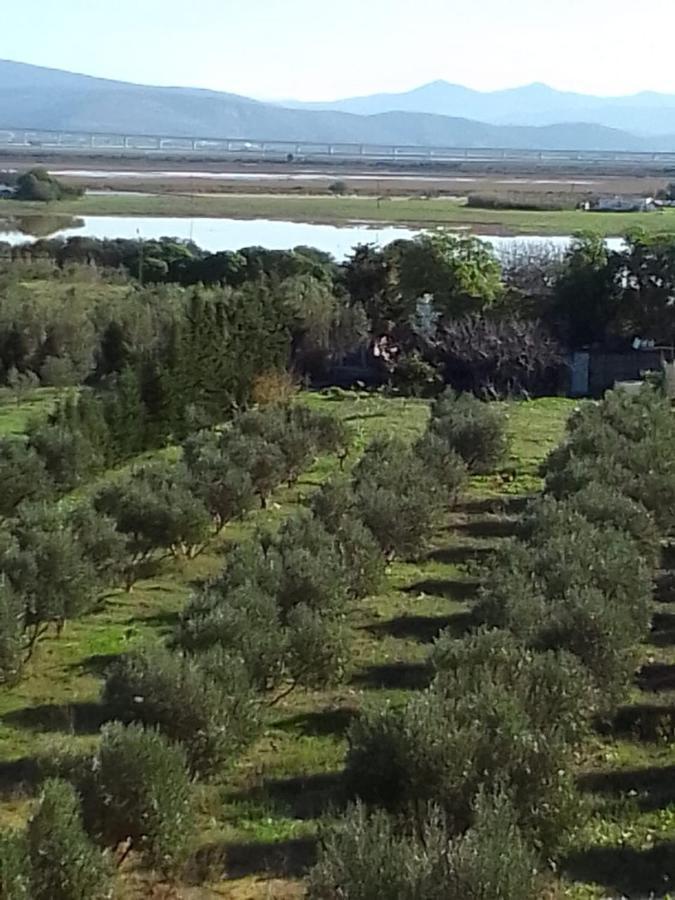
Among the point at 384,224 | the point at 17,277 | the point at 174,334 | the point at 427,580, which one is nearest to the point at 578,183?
the point at 384,224

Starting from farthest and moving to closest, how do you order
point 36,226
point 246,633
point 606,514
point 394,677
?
point 36,226 < point 606,514 < point 394,677 < point 246,633

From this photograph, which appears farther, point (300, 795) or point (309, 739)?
point (309, 739)

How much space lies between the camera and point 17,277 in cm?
4366

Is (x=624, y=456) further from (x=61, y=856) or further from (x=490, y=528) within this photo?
(x=61, y=856)

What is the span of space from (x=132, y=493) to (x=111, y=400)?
8.79 meters

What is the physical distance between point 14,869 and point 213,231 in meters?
55.5

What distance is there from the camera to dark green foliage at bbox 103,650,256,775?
9727 millimetres

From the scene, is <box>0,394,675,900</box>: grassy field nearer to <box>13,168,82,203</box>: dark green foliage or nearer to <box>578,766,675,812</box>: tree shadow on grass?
<box>578,766,675,812</box>: tree shadow on grass

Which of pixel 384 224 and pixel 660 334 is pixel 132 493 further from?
pixel 384 224

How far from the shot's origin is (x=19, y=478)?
760 inches

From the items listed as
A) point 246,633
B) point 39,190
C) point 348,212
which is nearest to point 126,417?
point 246,633

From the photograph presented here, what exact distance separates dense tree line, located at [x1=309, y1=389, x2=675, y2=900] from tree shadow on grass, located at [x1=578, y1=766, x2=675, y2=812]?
397mm

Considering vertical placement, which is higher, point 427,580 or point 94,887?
point 94,887

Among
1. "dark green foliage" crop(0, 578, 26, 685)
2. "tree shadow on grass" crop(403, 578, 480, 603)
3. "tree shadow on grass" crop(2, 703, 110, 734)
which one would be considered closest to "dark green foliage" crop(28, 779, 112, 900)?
"tree shadow on grass" crop(2, 703, 110, 734)
